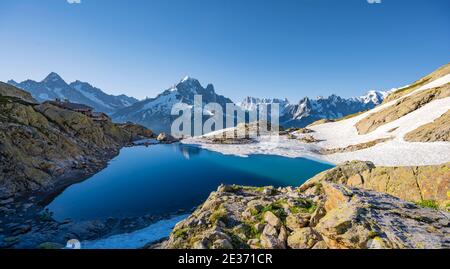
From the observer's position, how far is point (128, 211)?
967 inches

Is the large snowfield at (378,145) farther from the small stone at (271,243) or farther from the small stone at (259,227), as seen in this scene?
the small stone at (271,243)

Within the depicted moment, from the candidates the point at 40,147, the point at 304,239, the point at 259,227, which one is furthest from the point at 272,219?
the point at 40,147

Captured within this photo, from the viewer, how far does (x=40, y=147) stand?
34594 millimetres

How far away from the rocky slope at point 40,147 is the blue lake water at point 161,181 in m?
3.43

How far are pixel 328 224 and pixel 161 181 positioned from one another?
3061 cm

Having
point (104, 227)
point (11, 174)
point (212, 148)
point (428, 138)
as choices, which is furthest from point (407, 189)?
point (212, 148)

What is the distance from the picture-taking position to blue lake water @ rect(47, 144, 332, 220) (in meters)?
25.3

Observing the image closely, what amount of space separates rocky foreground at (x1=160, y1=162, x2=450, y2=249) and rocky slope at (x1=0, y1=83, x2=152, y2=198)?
79.7 feet

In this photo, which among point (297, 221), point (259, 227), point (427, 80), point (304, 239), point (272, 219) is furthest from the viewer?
point (427, 80)

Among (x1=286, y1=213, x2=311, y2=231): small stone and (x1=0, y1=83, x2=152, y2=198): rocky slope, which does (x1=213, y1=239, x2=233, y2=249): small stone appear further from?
(x1=0, y1=83, x2=152, y2=198): rocky slope

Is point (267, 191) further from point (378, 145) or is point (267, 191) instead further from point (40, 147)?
point (378, 145)

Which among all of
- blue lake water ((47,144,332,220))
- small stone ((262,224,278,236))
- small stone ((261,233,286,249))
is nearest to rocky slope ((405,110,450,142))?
blue lake water ((47,144,332,220))

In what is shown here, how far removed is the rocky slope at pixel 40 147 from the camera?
2805 cm
